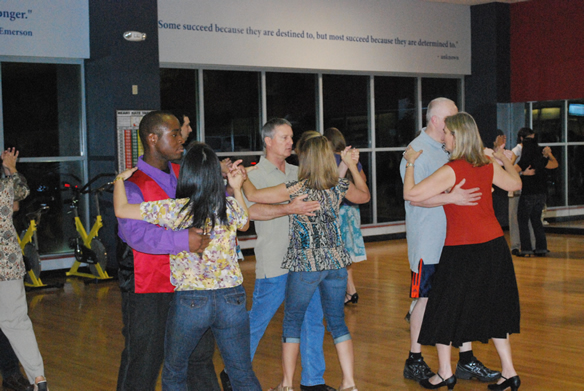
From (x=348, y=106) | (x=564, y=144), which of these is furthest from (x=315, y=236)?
(x=564, y=144)

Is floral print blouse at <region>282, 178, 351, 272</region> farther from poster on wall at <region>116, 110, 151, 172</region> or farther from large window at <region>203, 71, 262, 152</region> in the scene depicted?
large window at <region>203, 71, 262, 152</region>

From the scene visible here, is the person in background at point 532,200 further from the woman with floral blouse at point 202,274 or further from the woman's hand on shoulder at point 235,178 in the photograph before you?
the woman with floral blouse at point 202,274

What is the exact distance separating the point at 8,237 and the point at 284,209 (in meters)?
1.66

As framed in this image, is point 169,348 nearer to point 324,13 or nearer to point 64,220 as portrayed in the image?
point 64,220

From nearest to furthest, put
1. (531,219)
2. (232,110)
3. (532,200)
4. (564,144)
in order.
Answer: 1. (532,200)
2. (531,219)
3. (232,110)
4. (564,144)

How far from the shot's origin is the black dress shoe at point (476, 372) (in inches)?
168

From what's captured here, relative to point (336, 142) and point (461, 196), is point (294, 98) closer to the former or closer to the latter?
point (336, 142)

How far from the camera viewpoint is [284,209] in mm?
3652

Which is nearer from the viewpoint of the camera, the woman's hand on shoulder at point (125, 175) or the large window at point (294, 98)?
the woman's hand on shoulder at point (125, 175)

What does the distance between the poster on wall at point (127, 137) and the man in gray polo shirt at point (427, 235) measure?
5.23 metres

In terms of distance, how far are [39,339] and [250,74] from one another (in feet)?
20.0

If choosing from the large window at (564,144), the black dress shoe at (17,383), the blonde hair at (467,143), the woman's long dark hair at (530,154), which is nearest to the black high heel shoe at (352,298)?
the blonde hair at (467,143)

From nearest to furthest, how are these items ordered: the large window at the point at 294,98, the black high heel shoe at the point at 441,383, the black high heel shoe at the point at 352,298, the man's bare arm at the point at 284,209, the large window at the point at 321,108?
the man's bare arm at the point at 284,209, the black high heel shoe at the point at 441,383, the black high heel shoe at the point at 352,298, the large window at the point at 321,108, the large window at the point at 294,98

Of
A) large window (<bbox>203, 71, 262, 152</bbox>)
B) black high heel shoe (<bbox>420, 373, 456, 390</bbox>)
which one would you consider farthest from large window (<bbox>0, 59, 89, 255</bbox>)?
black high heel shoe (<bbox>420, 373, 456, 390</bbox>)
